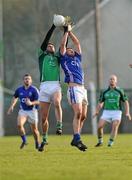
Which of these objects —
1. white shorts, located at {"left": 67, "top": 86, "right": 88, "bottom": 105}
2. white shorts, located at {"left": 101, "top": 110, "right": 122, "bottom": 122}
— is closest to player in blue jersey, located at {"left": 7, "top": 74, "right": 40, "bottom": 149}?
white shorts, located at {"left": 101, "top": 110, "right": 122, "bottom": 122}

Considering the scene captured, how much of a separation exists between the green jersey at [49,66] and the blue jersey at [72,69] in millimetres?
756

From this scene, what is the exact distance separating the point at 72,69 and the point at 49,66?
1.03m

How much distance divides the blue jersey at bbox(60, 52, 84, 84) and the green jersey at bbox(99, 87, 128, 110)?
539 cm

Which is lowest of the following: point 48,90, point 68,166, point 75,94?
point 68,166

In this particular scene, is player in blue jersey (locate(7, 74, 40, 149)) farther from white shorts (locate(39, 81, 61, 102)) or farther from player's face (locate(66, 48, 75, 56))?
player's face (locate(66, 48, 75, 56))

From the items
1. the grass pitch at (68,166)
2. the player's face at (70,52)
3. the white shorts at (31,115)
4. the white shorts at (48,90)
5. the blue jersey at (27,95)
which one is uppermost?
the player's face at (70,52)

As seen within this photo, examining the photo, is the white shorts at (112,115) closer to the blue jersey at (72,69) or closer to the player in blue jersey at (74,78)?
the player in blue jersey at (74,78)

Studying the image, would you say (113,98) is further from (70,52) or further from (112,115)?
(70,52)

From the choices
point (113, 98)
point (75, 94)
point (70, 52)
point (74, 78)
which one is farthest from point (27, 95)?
point (75, 94)

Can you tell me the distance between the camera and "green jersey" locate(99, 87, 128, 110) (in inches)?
904

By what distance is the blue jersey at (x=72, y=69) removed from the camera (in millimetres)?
17516

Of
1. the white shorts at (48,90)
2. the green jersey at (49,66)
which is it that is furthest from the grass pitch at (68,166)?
the green jersey at (49,66)

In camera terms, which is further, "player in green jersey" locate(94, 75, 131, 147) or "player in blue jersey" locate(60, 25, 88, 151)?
"player in green jersey" locate(94, 75, 131, 147)

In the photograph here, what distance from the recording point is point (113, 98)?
905 inches
